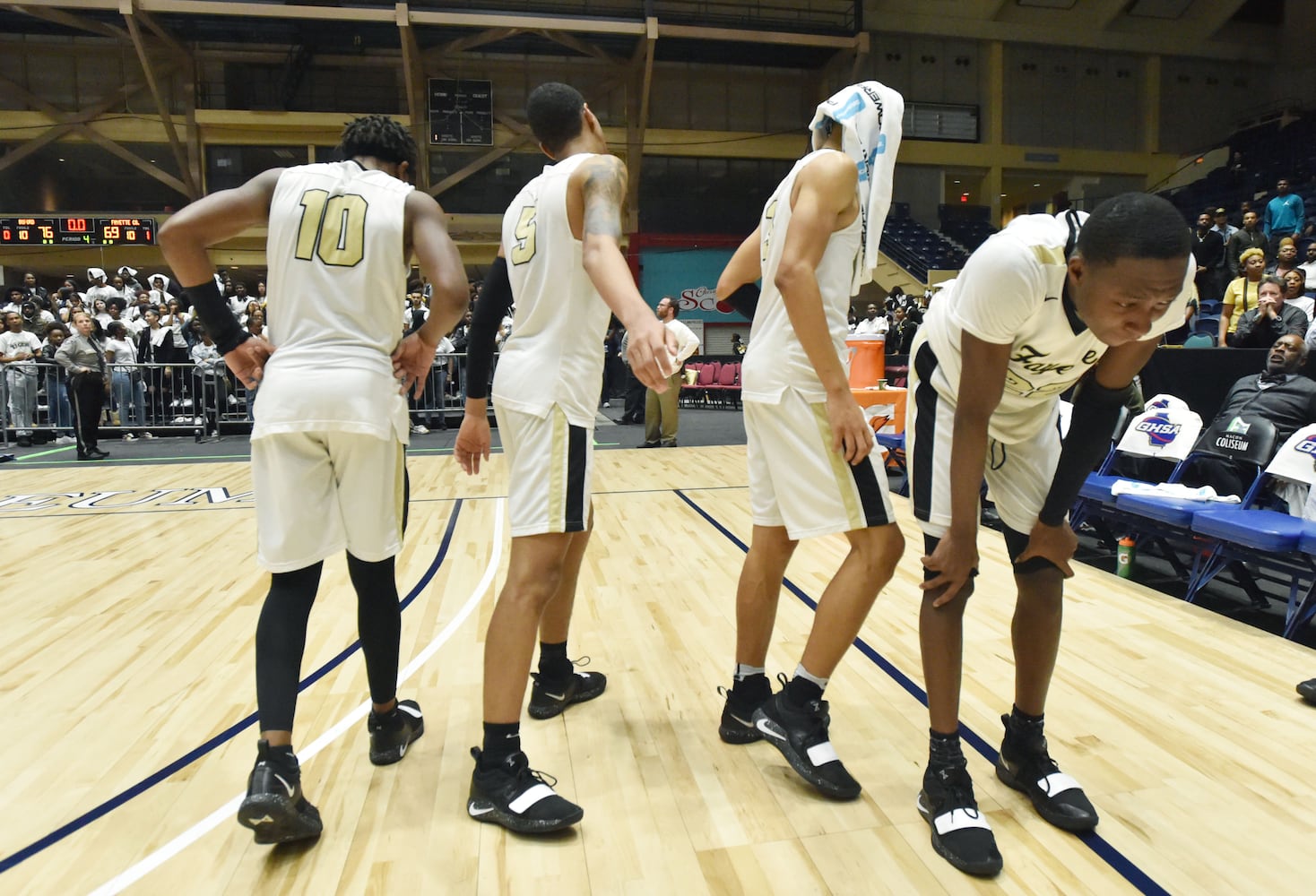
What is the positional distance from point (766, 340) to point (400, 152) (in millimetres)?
1053

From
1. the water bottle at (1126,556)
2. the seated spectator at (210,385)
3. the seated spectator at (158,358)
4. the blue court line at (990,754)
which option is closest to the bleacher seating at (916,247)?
the seated spectator at (210,385)

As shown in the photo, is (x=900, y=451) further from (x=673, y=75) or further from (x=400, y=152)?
(x=673, y=75)

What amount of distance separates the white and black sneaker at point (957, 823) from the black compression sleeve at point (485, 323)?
1.50 m

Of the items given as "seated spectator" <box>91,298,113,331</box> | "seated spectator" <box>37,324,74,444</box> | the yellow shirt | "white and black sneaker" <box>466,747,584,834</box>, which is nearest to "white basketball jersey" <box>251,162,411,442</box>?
"white and black sneaker" <box>466,747,584,834</box>

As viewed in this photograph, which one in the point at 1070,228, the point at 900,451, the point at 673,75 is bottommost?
the point at 900,451

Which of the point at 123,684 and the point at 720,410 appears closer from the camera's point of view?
the point at 123,684

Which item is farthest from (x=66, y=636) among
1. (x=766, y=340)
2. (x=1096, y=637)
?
(x=1096, y=637)

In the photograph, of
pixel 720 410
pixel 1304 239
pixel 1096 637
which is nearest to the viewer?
pixel 1096 637

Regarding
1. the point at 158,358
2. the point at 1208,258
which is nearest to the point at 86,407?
the point at 158,358

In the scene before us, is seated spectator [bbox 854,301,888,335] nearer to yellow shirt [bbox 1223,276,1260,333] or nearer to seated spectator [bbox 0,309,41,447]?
yellow shirt [bbox 1223,276,1260,333]

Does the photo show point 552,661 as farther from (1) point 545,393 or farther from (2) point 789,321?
(2) point 789,321

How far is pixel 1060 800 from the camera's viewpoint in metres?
1.97

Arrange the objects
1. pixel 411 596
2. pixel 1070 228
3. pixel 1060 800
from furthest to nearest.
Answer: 1. pixel 411 596
2. pixel 1060 800
3. pixel 1070 228

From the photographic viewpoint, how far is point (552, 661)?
2643 mm
